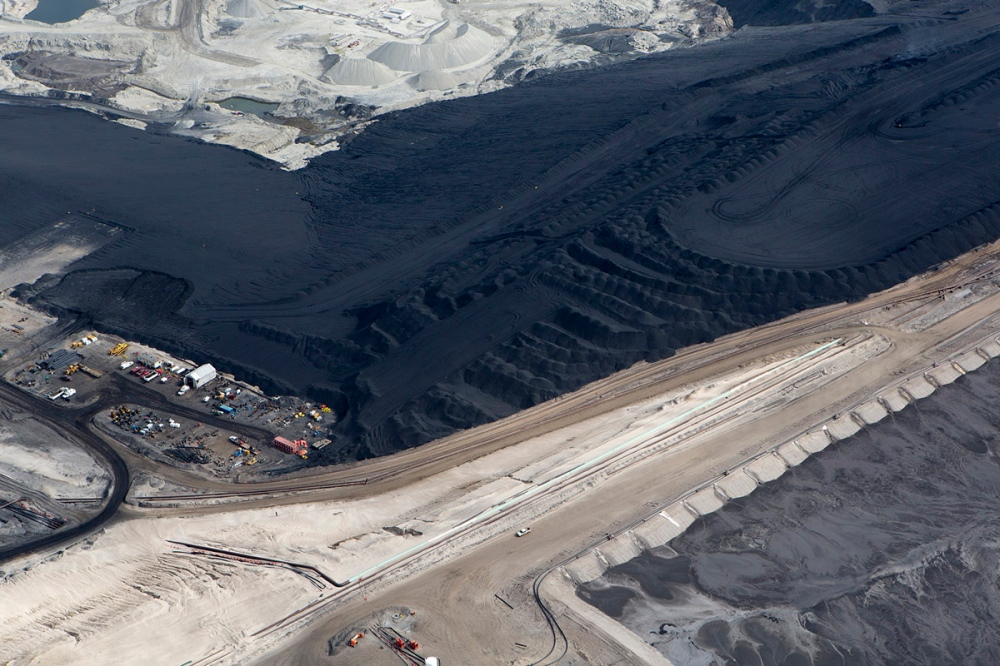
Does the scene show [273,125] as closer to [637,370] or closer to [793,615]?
[637,370]

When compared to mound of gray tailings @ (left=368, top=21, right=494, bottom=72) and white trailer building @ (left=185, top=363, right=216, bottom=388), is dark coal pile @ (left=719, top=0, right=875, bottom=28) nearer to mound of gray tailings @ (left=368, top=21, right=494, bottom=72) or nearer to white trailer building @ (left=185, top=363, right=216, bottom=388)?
mound of gray tailings @ (left=368, top=21, right=494, bottom=72)

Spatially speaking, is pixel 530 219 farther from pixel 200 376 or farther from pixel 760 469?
pixel 760 469

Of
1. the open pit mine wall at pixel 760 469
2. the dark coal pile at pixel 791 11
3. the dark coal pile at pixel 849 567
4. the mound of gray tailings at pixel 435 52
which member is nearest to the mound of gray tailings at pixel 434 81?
the mound of gray tailings at pixel 435 52

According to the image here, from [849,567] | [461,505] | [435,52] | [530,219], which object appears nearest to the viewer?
[849,567]

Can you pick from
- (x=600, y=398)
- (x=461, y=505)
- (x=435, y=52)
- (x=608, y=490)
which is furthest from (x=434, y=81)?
(x=608, y=490)

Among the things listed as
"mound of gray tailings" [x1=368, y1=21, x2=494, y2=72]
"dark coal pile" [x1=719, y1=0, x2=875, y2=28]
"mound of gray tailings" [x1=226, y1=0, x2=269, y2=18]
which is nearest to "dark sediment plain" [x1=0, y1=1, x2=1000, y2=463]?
"dark coal pile" [x1=719, y1=0, x2=875, y2=28]

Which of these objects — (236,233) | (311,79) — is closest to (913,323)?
(236,233)
